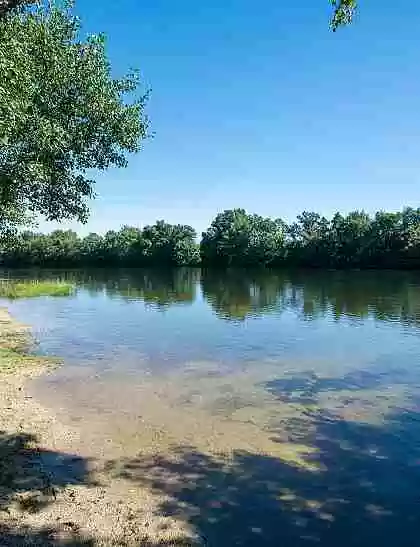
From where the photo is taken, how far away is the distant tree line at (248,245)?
10619 centimetres

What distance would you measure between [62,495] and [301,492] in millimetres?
4423

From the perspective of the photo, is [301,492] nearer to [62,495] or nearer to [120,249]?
[62,495]

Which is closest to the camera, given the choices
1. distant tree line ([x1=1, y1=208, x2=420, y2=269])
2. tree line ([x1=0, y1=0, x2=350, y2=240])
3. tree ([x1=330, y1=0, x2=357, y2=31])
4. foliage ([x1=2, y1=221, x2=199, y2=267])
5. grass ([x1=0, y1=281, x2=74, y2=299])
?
tree ([x1=330, y1=0, x2=357, y2=31])

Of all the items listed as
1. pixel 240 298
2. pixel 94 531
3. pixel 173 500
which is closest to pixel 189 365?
pixel 173 500

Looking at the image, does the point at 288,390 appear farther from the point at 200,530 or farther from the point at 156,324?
A: the point at 156,324

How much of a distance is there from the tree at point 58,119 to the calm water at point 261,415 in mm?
7135

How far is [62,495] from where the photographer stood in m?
8.95

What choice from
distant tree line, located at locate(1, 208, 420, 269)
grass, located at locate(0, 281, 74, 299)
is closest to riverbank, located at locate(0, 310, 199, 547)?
grass, located at locate(0, 281, 74, 299)

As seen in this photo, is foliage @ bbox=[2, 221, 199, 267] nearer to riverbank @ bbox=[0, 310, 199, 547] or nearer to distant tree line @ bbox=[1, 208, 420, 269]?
distant tree line @ bbox=[1, 208, 420, 269]

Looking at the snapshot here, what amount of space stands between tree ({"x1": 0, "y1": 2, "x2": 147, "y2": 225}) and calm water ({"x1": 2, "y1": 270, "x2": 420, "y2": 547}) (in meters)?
7.14

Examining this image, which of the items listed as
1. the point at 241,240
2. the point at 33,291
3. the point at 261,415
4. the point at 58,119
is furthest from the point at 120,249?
the point at 261,415

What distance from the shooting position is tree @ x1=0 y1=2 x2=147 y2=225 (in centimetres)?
1547

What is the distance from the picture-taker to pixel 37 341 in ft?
89.2

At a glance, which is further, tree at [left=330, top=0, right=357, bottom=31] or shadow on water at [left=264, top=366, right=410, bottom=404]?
shadow on water at [left=264, top=366, right=410, bottom=404]
